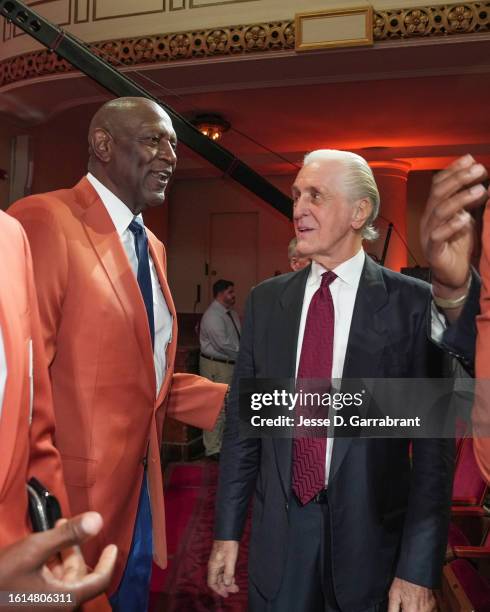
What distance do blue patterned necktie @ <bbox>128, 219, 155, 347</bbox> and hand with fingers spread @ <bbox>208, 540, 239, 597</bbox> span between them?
56cm

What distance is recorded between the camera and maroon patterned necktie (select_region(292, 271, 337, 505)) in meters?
1.40

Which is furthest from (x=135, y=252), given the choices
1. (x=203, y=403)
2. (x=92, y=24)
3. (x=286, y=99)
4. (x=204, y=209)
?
(x=204, y=209)

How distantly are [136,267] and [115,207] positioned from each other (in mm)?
180

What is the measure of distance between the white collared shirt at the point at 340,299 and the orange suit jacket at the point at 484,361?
523 mm

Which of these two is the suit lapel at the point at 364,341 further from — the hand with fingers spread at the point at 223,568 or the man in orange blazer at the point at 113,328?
the man in orange blazer at the point at 113,328

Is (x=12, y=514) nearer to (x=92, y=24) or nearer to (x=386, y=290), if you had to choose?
(x=386, y=290)

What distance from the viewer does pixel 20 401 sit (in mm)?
860

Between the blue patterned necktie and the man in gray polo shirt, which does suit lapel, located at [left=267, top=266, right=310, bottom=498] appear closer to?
the blue patterned necktie

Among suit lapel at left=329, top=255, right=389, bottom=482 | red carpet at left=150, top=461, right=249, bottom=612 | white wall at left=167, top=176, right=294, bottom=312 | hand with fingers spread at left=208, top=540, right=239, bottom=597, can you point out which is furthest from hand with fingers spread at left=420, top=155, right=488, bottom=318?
white wall at left=167, top=176, right=294, bottom=312

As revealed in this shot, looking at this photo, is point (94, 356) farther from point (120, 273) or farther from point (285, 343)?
point (285, 343)

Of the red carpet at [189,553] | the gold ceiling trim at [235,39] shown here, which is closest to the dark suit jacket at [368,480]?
the red carpet at [189,553]

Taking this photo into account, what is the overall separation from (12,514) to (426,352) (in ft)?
3.14

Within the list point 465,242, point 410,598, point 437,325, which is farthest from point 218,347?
point 465,242

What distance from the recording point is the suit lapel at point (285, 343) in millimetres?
1428
